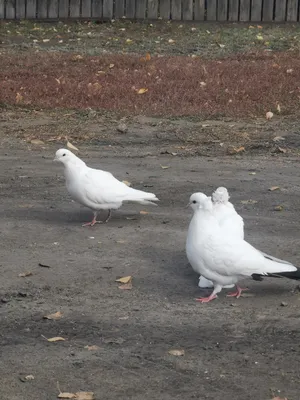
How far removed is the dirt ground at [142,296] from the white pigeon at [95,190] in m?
0.21

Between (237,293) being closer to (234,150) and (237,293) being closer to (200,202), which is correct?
(200,202)

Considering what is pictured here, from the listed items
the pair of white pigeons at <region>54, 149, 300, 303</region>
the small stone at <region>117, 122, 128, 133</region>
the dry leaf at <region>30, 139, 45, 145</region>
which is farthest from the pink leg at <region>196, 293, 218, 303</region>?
the small stone at <region>117, 122, 128, 133</region>

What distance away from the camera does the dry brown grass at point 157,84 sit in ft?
53.4

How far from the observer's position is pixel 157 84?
1762 centimetres

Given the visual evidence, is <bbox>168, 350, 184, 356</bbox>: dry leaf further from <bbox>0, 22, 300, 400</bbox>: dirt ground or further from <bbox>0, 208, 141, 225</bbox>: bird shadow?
<bbox>0, 208, 141, 225</bbox>: bird shadow

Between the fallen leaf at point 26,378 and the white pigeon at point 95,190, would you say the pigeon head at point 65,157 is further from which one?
the fallen leaf at point 26,378

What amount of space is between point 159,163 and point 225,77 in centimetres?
602

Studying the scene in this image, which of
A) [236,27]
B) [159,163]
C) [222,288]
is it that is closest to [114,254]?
[222,288]

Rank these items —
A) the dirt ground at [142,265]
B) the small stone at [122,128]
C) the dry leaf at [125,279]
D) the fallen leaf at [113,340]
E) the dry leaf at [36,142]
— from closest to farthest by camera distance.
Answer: the dirt ground at [142,265], the fallen leaf at [113,340], the dry leaf at [125,279], the dry leaf at [36,142], the small stone at [122,128]

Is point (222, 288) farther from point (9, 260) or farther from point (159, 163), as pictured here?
point (159, 163)

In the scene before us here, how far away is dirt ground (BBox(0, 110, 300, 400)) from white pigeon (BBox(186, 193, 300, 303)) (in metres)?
0.19

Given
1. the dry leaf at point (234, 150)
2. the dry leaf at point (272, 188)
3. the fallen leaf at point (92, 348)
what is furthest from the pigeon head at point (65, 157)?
the dry leaf at point (234, 150)

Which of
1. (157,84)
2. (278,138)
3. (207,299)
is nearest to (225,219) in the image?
(207,299)

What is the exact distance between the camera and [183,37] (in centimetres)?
2566
